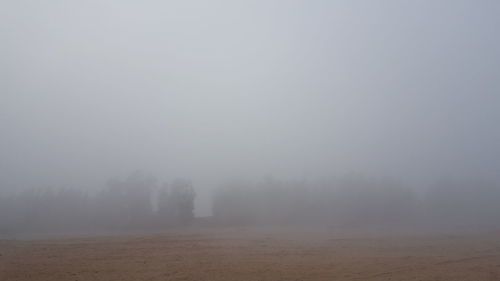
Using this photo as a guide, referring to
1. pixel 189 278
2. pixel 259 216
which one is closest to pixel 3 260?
pixel 189 278

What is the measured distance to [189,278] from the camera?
66.8ft

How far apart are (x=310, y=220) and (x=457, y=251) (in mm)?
37135

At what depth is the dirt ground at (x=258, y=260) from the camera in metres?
20.8

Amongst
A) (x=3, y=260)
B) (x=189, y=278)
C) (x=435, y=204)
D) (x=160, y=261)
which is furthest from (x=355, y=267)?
(x=435, y=204)

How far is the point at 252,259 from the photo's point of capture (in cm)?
2570

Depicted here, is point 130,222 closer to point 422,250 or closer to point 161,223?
point 161,223

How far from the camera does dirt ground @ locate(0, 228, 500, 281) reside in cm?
2083

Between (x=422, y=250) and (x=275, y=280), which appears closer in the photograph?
(x=275, y=280)

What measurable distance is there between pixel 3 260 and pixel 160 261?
9.84m

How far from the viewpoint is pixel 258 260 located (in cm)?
2527

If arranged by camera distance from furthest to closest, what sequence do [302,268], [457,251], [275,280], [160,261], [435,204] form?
[435,204], [457,251], [160,261], [302,268], [275,280]

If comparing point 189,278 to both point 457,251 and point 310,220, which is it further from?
point 310,220

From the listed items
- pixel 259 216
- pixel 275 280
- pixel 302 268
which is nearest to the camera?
pixel 275 280

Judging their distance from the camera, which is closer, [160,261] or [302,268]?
[302,268]
